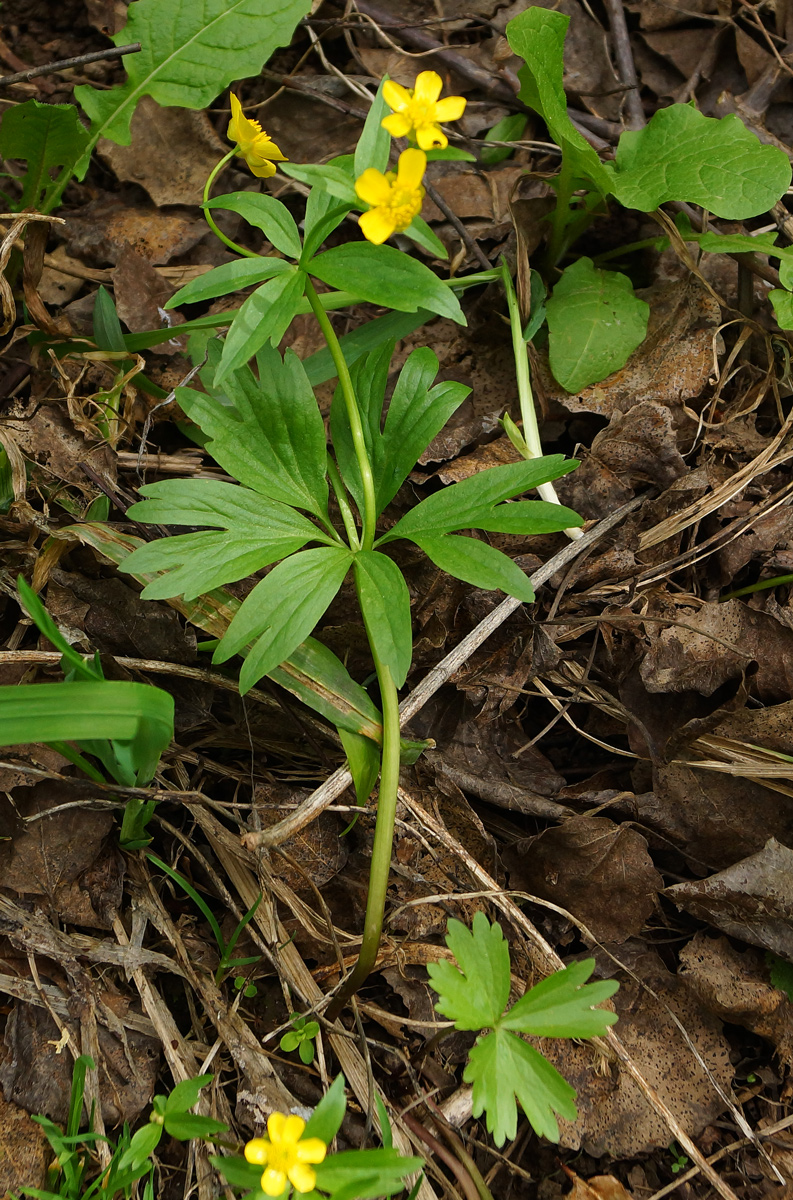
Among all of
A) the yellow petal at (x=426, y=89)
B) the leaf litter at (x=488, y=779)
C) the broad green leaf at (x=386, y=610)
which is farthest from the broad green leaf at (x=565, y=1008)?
the yellow petal at (x=426, y=89)

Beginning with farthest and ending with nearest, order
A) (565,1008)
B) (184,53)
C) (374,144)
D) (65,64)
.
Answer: (184,53)
(65,64)
(374,144)
(565,1008)

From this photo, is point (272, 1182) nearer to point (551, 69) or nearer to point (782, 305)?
point (782, 305)

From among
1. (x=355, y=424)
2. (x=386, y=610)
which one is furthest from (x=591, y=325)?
(x=386, y=610)

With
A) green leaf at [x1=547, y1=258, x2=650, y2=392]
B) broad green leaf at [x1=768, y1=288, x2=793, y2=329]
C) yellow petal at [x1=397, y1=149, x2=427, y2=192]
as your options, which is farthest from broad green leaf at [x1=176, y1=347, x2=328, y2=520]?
broad green leaf at [x1=768, y1=288, x2=793, y2=329]

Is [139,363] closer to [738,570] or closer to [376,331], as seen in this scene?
[376,331]

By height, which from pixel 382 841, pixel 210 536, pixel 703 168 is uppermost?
pixel 703 168

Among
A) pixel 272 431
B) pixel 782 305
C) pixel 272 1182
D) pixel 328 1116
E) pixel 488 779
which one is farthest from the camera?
pixel 782 305

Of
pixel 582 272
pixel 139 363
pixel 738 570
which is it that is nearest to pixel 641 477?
pixel 738 570
